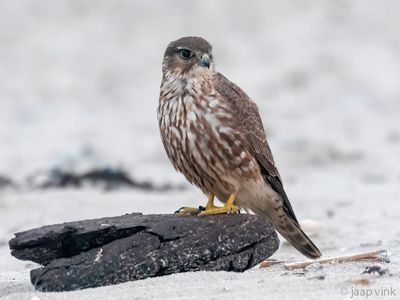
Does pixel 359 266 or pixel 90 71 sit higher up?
pixel 90 71

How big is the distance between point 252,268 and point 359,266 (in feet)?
2.34

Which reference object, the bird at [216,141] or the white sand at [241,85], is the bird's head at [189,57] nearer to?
the bird at [216,141]

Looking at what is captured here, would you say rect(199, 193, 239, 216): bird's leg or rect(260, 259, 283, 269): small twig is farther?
rect(199, 193, 239, 216): bird's leg

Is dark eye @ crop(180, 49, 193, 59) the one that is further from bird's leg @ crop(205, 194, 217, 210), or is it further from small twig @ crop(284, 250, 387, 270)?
small twig @ crop(284, 250, 387, 270)

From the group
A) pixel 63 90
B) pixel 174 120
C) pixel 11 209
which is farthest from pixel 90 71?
pixel 174 120

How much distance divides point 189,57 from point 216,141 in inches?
28.5

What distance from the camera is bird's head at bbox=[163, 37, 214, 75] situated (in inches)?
283

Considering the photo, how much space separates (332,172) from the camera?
11750mm

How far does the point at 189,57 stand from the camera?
728 cm

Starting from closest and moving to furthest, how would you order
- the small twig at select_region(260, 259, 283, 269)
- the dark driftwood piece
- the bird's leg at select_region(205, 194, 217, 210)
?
the dark driftwood piece
the small twig at select_region(260, 259, 283, 269)
the bird's leg at select_region(205, 194, 217, 210)

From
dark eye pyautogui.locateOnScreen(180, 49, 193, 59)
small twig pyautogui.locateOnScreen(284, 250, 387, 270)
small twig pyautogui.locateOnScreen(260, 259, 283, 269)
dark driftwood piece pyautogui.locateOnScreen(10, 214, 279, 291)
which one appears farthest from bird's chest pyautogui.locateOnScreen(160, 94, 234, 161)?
small twig pyautogui.locateOnScreen(284, 250, 387, 270)

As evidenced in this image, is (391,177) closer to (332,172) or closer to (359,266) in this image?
(332,172)

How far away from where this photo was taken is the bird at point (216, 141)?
684 cm

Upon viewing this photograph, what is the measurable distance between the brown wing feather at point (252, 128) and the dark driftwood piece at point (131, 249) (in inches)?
33.8
